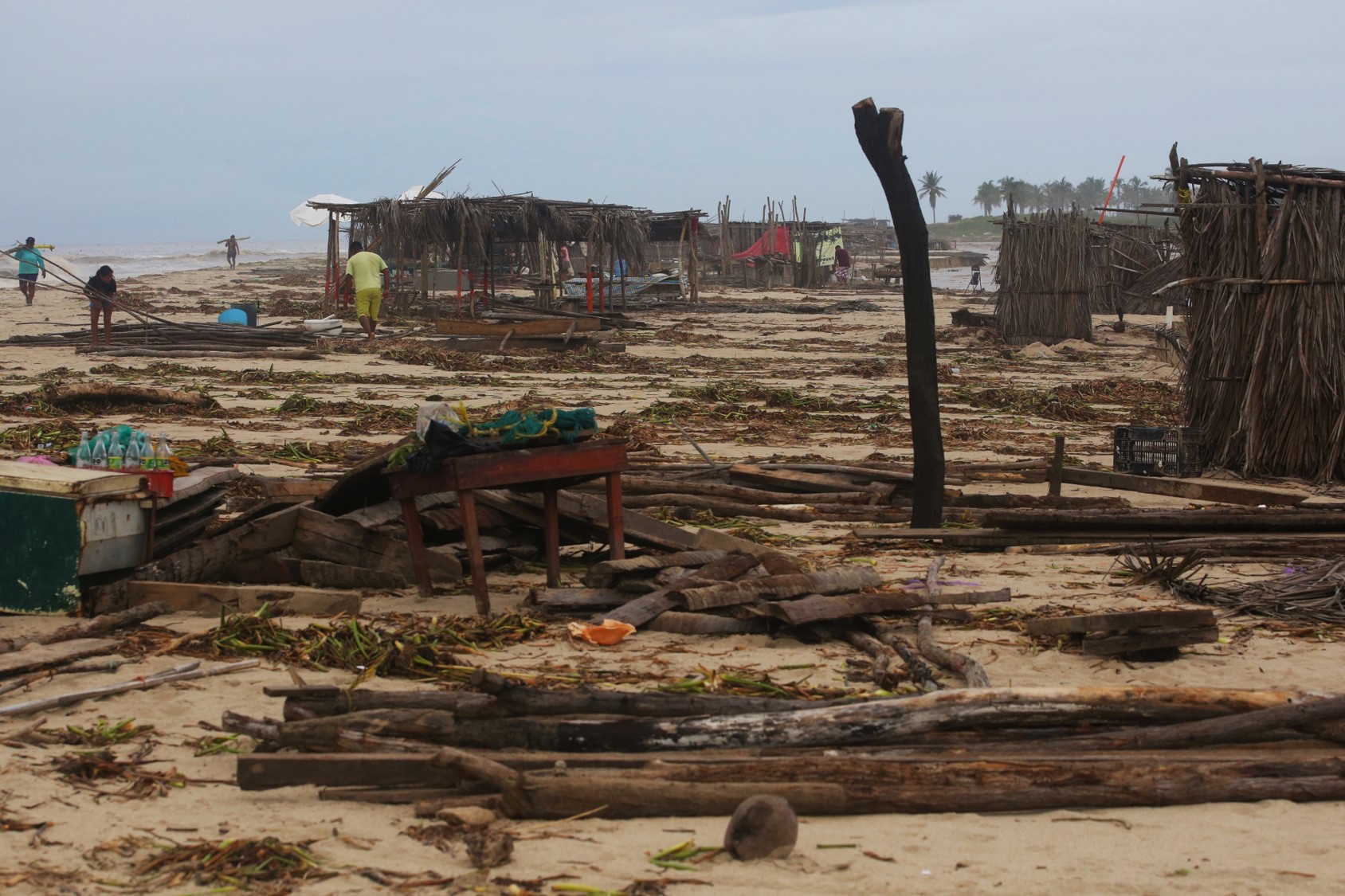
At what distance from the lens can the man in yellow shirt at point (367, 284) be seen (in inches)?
776

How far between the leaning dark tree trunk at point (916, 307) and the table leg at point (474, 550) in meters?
2.77

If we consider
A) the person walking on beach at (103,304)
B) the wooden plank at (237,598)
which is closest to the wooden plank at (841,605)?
the wooden plank at (237,598)

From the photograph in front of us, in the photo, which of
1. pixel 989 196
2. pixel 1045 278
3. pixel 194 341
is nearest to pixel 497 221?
pixel 194 341

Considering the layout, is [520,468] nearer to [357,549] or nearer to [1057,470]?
[357,549]

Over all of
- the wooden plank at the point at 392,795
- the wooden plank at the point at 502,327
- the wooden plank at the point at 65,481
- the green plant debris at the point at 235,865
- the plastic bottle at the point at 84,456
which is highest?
the wooden plank at the point at 502,327

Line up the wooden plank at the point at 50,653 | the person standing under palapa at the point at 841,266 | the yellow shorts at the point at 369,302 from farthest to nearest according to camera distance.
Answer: the person standing under palapa at the point at 841,266
the yellow shorts at the point at 369,302
the wooden plank at the point at 50,653

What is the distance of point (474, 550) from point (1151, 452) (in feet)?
20.0

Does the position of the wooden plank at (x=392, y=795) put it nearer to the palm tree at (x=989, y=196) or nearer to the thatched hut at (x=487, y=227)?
the thatched hut at (x=487, y=227)

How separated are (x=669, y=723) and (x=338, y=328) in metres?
19.3

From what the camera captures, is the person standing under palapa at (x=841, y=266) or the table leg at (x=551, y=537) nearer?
the table leg at (x=551, y=537)

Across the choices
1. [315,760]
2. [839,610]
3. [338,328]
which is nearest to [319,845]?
[315,760]

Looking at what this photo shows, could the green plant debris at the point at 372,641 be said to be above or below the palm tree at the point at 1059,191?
below

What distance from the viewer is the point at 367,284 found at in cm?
1991

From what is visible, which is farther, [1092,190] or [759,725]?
[1092,190]
